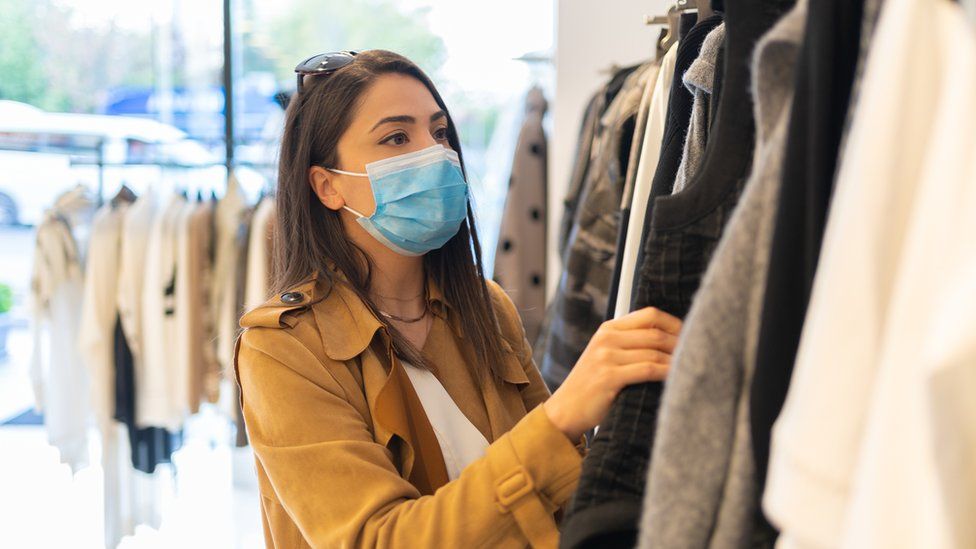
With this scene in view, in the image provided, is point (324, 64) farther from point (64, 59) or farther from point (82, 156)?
point (64, 59)

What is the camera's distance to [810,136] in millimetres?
669

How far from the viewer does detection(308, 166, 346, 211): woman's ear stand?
5.18 feet

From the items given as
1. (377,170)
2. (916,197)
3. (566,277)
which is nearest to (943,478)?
(916,197)

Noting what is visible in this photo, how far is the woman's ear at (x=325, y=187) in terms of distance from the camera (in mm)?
1579

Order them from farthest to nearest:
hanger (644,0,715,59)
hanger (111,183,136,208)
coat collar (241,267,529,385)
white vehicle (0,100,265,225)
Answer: white vehicle (0,100,265,225) < hanger (111,183,136,208) < coat collar (241,267,529,385) < hanger (644,0,715,59)

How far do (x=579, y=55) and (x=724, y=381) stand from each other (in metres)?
2.87

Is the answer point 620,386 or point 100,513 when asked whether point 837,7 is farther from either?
point 100,513

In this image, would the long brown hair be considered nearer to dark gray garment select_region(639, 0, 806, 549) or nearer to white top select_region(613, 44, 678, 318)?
white top select_region(613, 44, 678, 318)

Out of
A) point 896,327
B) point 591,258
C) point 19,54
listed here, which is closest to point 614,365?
point 896,327

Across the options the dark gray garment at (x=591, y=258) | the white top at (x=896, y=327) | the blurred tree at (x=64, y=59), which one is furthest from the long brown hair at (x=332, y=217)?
the blurred tree at (x=64, y=59)

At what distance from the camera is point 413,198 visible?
1.55 m

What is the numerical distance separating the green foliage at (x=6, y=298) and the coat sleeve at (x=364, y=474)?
330cm

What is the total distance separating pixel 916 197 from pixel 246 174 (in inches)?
137

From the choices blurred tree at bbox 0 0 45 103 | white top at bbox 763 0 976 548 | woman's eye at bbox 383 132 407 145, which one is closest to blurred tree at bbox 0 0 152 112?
blurred tree at bbox 0 0 45 103
